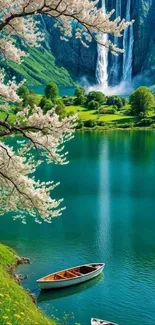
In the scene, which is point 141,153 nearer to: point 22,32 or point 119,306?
point 119,306

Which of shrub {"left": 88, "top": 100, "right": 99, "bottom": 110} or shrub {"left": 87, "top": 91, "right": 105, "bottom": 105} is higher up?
shrub {"left": 87, "top": 91, "right": 105, "bottom": 105}

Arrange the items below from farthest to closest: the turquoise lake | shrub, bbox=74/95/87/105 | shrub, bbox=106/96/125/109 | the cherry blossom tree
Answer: shrub, bbox=74/95/87/105
shrub, bbox=106/96/125/109
the turquoise lake
the cherry blossom tree

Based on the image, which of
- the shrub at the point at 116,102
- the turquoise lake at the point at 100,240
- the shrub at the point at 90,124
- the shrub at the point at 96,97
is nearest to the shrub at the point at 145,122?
the shrub at the point at 90,124

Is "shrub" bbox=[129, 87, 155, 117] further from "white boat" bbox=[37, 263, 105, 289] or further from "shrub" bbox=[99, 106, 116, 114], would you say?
"white boat" bbox=[37, 263, 105, 289]

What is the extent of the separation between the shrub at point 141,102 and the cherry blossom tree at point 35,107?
428 ft

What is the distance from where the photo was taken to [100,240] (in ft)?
141

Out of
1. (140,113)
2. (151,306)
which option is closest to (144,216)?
(151,306)

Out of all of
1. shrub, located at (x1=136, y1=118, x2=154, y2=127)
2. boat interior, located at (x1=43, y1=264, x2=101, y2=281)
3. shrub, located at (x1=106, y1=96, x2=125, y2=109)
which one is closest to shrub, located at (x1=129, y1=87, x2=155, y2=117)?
shrub, located at (x1=136, y1=118, x2=154, y2=127)

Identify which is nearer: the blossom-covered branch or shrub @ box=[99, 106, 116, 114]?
the blossom-covered branch

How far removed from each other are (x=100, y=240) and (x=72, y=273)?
9.87 metres

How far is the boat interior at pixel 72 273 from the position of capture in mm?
32594

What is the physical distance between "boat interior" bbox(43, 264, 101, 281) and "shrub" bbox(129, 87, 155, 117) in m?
114

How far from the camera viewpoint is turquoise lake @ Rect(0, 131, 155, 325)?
101ft

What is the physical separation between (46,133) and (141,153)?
3102 inches
